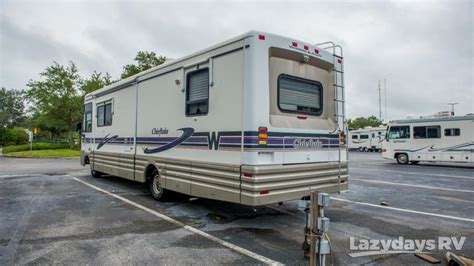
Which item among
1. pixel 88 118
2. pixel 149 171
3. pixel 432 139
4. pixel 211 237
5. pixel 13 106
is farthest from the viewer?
pixel 13 106

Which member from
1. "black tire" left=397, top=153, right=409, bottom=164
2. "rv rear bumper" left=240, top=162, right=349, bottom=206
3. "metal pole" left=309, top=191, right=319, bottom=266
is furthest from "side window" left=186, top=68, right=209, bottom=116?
"black tire" left=397, top=153, right=409, bottom=164

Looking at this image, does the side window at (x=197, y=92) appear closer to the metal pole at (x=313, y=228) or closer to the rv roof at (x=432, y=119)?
the metal pole at (x=313, y=228)

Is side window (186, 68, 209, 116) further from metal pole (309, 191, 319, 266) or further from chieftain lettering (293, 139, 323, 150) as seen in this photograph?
metal pole (309, 191, 319, 266)

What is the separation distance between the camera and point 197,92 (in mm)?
5961

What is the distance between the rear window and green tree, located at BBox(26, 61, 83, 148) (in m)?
32.2

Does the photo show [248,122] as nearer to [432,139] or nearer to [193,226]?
[193,226]

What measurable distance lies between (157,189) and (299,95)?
153 inches

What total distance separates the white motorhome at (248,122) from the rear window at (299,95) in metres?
0.02

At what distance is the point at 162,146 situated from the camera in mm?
6832

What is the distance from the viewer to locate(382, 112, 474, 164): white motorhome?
16.2 m


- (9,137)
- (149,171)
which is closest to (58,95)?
(9,137)

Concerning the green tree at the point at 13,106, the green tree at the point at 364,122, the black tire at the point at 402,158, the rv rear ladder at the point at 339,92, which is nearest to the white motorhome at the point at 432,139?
the black tire at the point at 402,158

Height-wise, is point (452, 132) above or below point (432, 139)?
above

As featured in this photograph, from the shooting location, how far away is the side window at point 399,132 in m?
18.3
